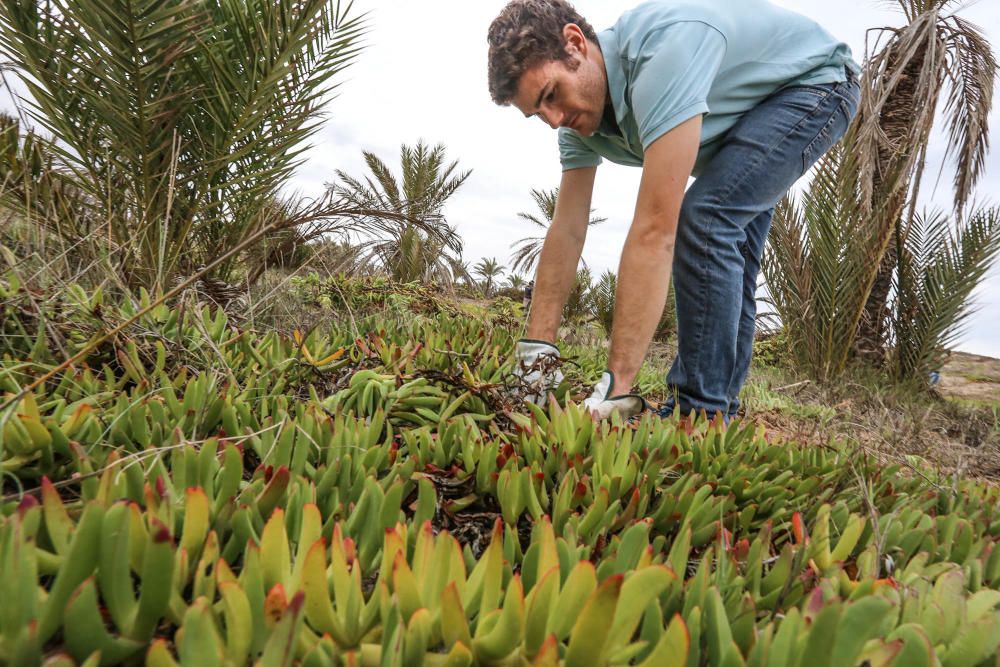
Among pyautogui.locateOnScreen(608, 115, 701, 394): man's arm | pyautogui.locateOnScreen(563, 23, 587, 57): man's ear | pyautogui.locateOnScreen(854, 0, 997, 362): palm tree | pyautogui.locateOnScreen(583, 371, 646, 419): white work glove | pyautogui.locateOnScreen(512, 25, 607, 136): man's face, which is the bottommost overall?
pyautogui.locateOnScreen(583, 371, 646, 419): white work glove

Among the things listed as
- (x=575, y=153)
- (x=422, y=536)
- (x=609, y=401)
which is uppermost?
(x=575, y=153)

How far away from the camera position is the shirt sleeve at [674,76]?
80.4 inches

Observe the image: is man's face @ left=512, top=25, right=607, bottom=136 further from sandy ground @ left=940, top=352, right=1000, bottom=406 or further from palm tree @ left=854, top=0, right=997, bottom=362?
sandy ground @ left=940, top=352, right=1000, bottom=406

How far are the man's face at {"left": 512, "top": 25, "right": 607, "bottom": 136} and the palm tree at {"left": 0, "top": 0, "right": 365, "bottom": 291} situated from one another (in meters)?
1.18

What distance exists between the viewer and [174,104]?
3.51 m

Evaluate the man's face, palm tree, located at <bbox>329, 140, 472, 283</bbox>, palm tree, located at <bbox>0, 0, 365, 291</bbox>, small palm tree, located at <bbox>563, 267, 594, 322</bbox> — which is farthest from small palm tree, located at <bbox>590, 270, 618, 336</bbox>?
the man's face

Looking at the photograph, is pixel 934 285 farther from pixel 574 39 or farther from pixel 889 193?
pixel 574 39

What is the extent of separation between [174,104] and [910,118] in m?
6.30

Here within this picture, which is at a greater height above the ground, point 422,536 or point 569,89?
point 569,89

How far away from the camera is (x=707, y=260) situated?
2393 mm

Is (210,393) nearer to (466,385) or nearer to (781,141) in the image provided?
(466,385)

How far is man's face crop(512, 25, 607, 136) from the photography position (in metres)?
2.34

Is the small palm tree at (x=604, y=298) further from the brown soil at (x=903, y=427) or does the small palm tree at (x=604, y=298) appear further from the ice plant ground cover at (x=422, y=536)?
the ice plant ground cover at (x=422, y=536)

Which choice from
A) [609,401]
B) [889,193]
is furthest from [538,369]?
[889,193]
